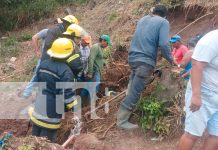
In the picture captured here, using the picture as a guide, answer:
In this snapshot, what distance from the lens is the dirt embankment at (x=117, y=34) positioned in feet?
18.5

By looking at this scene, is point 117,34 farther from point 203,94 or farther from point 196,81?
point 196,81

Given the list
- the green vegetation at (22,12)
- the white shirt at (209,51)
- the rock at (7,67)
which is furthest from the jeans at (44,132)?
the green vegetation at (22,12)

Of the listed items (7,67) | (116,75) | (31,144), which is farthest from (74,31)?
(7,67)

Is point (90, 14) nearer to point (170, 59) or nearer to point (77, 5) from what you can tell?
point (77, 5)

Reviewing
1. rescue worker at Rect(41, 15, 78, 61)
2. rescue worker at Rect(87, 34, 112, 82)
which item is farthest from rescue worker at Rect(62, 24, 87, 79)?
rescue worker at Rect(87, 34, 112, 82)

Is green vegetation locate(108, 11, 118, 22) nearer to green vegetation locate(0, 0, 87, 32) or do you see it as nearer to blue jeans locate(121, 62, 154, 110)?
green vegetation locate(0, 0, 87, 32)

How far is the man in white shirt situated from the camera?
11.9 feet

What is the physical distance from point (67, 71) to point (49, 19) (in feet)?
30.1

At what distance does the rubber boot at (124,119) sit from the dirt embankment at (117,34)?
3.4 inches

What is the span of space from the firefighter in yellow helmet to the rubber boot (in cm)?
76

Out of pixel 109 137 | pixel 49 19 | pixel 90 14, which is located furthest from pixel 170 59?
pixel 49 19

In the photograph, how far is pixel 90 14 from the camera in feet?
40.8

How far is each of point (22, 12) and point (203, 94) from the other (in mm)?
10827

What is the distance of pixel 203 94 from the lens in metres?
3.78
